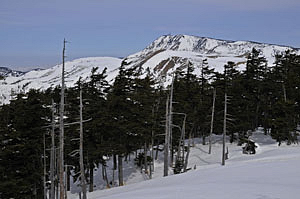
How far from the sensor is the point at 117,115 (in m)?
24.7

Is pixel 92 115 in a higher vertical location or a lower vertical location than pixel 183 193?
higher

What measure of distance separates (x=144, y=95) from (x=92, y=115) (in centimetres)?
469

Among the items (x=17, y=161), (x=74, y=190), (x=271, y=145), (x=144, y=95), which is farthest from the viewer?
(x=271, y=145)

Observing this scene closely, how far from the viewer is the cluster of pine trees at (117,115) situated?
766 inches

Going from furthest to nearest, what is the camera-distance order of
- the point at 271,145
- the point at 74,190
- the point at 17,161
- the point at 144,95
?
1. the point at 271,145
2. the point at 74,190
3. the point at 144,95
4. the point at 17,161

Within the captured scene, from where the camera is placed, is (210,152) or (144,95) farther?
(210,152)

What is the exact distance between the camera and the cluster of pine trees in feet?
63.8

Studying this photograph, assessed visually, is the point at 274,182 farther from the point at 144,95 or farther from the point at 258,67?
the point at 258,67

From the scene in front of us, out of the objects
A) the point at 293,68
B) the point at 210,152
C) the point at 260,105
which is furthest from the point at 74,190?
the point at 293,68

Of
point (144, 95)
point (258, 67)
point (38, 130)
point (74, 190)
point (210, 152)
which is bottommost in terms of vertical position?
point (74, 190)

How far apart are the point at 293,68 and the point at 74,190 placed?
94.6 feet

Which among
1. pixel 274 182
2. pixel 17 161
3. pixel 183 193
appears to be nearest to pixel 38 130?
pixel 17 161

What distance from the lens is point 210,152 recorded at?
1499 inches

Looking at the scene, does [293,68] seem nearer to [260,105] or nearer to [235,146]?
[260,105]
